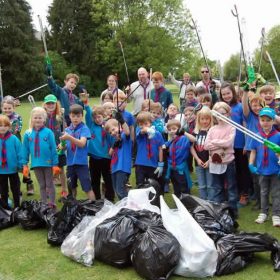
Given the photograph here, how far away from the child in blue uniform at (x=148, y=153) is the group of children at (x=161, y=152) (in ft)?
0.04

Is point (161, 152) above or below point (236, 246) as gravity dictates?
above

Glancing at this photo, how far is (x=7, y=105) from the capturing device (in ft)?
21.1

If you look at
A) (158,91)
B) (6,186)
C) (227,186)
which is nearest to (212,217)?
(227,186)

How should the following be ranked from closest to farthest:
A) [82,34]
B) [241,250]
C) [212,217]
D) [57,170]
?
[241,250], [212,217], [57,170], [82,34]

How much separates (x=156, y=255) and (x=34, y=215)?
207 cm

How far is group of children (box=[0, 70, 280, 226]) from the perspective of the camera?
16.7ft

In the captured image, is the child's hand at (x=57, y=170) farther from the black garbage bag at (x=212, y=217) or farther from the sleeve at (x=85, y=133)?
the black garbage bag at (x=212, y=217)

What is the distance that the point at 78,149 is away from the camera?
5543mm

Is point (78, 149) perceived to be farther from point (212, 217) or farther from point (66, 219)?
point (212, 217)

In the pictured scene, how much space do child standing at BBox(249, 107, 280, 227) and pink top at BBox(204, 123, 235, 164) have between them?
0.94 ft

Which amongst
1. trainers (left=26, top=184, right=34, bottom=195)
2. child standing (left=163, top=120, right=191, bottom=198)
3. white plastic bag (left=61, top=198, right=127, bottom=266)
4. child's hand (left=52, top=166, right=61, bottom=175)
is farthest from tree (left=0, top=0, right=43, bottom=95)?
white plastic bag (left=61, top=198, right=127, bottom=266)

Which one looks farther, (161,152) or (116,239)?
(161,152)

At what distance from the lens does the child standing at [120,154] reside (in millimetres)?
5328

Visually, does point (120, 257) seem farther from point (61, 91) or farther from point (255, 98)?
point (61, 91)
